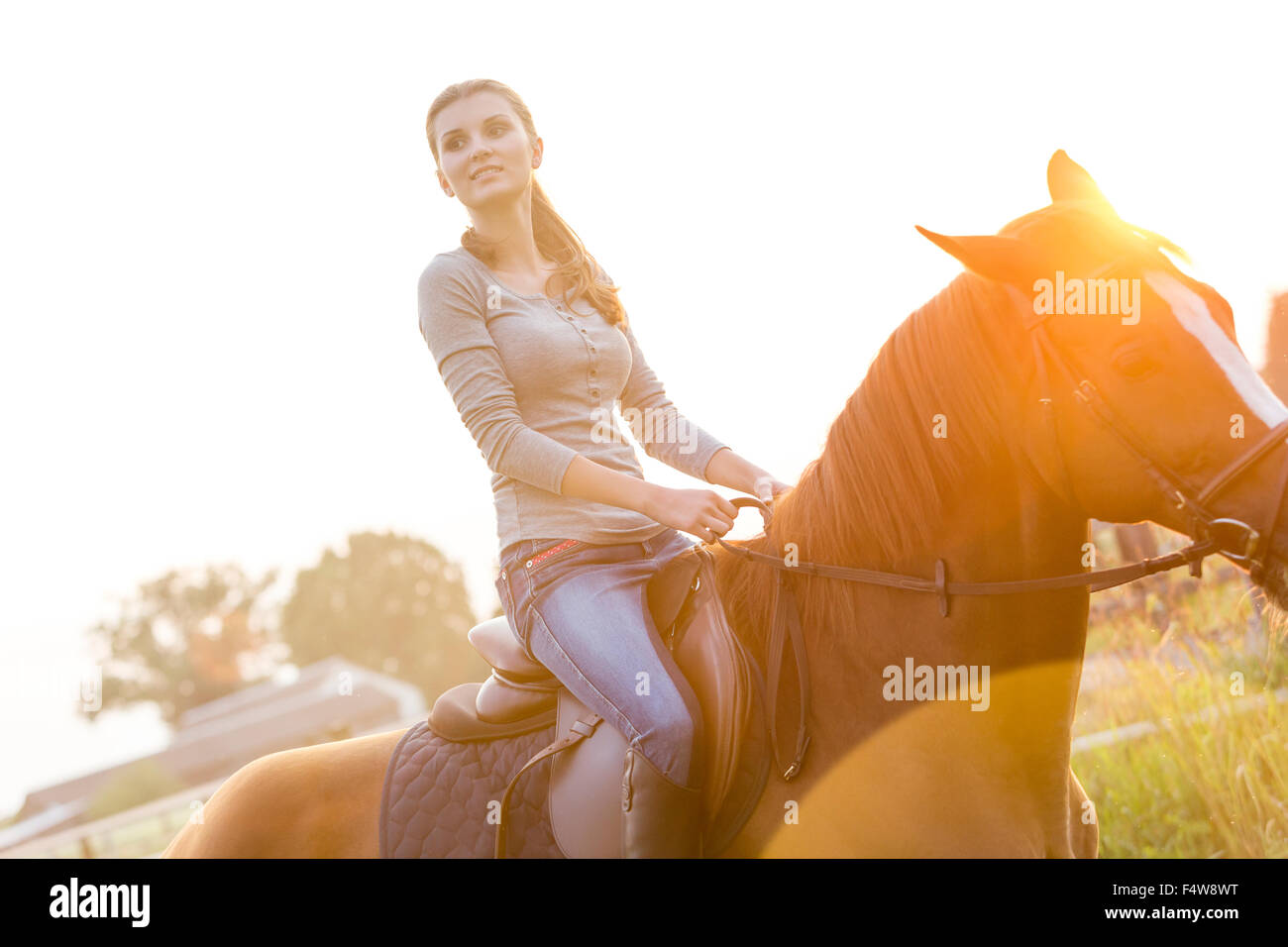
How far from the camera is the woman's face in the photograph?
10.5 ft

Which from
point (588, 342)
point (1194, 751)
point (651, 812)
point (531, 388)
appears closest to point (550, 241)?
point (588, 342)

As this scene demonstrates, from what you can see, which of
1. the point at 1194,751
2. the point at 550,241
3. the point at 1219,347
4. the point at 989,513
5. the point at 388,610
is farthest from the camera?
the point at 388,610

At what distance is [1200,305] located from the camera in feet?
7.36

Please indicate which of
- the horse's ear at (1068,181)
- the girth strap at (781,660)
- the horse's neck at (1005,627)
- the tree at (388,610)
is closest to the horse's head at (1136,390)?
the horse's neck at (1005,627)

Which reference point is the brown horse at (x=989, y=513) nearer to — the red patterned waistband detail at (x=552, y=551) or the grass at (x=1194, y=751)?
the red patterned waistband detail at (x=552, y=551)

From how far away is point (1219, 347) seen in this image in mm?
2174

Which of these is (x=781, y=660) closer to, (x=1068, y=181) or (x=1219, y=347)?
(x=1219, y=347)

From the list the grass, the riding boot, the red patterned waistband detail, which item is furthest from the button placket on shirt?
the grass

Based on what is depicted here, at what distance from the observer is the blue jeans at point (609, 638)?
266cm

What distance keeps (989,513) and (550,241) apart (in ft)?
6.12

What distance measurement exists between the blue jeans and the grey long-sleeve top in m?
0.08

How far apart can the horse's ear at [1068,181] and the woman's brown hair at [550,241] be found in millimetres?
1446

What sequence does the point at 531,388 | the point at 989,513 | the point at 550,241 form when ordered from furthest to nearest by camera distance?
1. the point at 550,241
2. the point at 531,388
3. the point at 989,513
